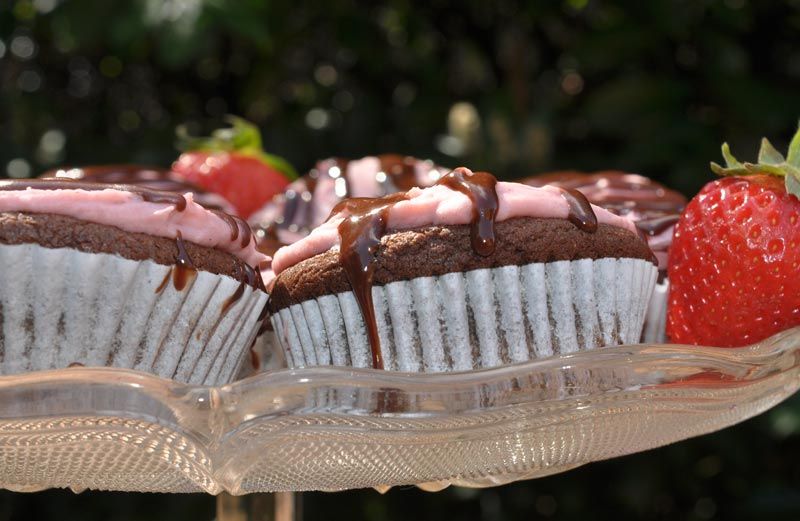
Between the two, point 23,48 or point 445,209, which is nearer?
point 445,209

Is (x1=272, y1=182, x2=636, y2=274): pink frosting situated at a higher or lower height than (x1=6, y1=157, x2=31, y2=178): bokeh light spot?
lower

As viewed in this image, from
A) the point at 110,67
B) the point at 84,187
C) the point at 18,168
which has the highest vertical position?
the point at 110,67

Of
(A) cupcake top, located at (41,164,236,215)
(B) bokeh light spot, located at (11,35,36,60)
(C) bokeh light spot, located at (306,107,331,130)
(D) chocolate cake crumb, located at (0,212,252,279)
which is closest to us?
(D) chocolate cake crumb, located at (0,212,252,279)

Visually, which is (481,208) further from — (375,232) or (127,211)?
(127,211)

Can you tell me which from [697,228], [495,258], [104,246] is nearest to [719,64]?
[697,228]

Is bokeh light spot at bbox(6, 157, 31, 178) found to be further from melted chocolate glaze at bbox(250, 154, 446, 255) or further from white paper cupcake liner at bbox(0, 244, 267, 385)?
white paper cupcake liner at bbox(0, 244, 267, 385)

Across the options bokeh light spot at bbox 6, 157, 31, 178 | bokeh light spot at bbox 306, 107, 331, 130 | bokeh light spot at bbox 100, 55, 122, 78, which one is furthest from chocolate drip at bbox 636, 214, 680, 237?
bokeh light spot at bbox 100, 55, 122, 78

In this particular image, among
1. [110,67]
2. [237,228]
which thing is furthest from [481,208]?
[110,67]
